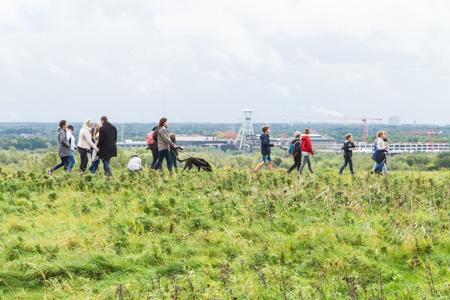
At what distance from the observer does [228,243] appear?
32.2 ft

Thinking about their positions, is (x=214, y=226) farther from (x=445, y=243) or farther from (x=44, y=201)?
(x=44, y=201)

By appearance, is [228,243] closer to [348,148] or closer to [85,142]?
[85,142]

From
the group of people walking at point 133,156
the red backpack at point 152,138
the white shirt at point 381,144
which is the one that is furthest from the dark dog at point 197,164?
the white shirt at point 381,144

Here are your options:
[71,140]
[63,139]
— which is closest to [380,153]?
[71,140]

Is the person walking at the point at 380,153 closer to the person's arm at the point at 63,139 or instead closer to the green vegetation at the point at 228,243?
the green vegetation at the point at 228,243

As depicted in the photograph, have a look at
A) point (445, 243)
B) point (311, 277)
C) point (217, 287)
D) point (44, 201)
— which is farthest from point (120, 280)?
point (44, 201)

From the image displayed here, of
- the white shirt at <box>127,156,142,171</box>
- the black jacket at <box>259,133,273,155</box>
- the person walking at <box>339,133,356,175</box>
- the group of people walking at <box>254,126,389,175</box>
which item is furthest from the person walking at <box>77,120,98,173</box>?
the person walking at <box>339,133,356,175</box>

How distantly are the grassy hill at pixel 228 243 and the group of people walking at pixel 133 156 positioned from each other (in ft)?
17.1

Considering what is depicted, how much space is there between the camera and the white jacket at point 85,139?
20406 mm

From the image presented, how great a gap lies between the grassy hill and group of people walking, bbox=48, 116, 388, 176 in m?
5.21

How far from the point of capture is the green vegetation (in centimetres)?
793

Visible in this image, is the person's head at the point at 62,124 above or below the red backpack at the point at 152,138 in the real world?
above

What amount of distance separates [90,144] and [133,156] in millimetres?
1641

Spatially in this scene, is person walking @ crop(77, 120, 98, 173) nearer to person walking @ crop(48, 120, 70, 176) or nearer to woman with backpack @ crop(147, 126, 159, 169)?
person walking @ crop(48, 120, 70, 176)
